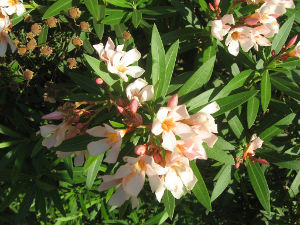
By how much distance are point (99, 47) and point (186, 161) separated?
0.82 m

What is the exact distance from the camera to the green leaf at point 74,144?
66.6 inches

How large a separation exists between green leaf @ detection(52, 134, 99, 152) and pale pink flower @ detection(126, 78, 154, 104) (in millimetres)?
426

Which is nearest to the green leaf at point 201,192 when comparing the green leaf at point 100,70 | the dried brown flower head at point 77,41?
the green leaf at point 100,70

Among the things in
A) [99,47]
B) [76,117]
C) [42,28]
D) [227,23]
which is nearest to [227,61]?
[227,23]

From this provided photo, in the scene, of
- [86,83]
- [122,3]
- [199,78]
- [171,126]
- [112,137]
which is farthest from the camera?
→ [122,3]

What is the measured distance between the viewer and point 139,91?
1.56 m

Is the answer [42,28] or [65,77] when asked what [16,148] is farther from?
[42,28]

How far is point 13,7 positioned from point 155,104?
1.35 meters

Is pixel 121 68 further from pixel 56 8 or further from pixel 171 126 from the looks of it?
pixel 56 8

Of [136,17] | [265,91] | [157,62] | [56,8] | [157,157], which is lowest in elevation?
[265,91]

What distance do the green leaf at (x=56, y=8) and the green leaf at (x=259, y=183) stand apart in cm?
180

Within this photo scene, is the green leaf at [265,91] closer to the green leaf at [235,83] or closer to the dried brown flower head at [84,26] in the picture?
the green leaf at [235,83]

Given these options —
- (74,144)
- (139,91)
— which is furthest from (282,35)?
(74,144)

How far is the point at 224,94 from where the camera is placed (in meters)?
1.82
